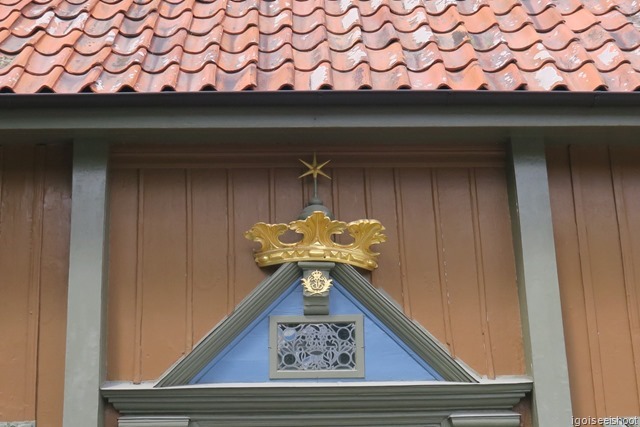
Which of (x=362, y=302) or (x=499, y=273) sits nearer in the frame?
(x=362, y=302)

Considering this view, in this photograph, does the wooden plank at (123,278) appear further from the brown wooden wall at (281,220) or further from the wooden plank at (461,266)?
the wooden plank at (461,266)

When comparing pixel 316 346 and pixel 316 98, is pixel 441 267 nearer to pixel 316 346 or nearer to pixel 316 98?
pixel 316 346

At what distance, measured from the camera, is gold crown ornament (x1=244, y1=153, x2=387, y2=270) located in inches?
174

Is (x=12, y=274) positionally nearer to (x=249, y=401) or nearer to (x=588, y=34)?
(x=249, y=401)

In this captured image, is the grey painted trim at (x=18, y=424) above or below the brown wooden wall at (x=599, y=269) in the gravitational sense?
below

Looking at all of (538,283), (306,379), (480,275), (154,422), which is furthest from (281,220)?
(538,283)

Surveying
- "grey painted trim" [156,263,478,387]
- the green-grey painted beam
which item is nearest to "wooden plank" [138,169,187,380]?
"grey painted trim" [156,263,478,387]

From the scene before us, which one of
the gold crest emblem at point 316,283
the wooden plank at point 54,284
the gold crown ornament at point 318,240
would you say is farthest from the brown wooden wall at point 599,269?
the wooden plank at point 54,284

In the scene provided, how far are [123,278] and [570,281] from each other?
229cm

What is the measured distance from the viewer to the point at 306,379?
4305mm

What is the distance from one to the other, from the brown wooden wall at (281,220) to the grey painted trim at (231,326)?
0.09 metres

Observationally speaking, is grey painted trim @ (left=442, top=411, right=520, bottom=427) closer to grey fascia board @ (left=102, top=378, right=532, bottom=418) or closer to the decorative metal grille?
grey fascia board @ (left=102, top=378, right=532, bottom=418)

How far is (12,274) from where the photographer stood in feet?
14.7

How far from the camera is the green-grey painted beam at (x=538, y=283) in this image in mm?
4258
